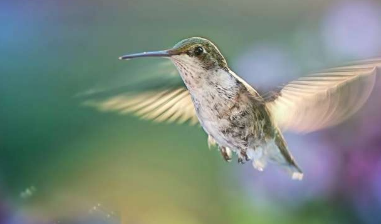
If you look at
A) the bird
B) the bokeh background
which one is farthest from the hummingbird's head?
the bokeh background

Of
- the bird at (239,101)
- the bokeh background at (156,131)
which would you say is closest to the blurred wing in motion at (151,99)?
the bird at (239,101)

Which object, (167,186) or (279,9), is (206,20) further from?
(167,186)

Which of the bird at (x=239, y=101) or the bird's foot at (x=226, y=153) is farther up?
the bird at (x=239, y=101)

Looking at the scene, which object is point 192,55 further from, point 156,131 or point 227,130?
point 156,131

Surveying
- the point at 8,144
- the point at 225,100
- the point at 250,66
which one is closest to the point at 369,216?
the point at 250,66

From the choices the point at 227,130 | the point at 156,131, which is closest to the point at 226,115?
the point at 227,130

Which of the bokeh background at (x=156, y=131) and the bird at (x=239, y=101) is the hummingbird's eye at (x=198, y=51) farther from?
the bokeh background at (x=156, y=131)
